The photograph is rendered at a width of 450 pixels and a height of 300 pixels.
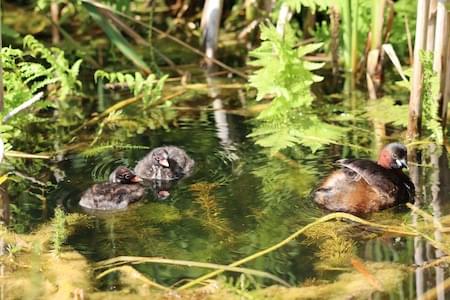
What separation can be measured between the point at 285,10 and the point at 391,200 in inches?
107

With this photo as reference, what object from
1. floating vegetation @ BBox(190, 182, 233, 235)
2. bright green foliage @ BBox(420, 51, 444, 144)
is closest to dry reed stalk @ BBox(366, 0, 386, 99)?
bright green foliage @ BBox(420, 51, 444, 144)

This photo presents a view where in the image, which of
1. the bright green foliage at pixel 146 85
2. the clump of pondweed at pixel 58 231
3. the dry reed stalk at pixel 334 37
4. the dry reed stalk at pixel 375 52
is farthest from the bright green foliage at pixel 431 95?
the clump of pondweed at pixel 58 231

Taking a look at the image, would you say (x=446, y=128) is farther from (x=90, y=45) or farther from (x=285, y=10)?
(x=90, y=45)

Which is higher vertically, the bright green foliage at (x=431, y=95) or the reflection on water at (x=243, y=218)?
the bright green foliage at (x=431, y=95)

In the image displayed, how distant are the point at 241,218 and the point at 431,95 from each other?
5.63 feet

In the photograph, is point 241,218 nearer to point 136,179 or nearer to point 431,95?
point 136,179

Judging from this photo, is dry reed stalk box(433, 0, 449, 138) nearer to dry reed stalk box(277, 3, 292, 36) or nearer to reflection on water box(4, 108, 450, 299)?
reflection on water box(4, 108, 450, 299)

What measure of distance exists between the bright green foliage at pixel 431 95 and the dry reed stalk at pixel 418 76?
0.04m

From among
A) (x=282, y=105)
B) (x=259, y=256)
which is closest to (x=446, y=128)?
(x=282, y=105)

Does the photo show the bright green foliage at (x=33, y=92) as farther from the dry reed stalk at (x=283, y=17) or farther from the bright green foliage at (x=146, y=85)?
the dry reed stalk at (x=283, y=17)

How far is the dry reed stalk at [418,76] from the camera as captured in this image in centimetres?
666

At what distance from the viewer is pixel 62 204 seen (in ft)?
20.0

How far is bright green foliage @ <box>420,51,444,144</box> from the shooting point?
6.65 m

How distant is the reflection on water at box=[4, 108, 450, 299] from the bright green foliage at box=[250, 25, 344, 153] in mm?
143
